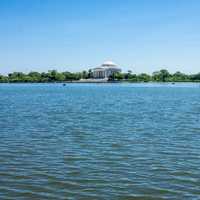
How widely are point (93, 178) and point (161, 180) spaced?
235cm

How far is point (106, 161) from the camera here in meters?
16.3

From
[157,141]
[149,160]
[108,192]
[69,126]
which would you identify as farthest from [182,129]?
[108,192]

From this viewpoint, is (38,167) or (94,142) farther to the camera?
(94,142)

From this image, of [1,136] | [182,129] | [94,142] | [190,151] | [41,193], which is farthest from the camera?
[182,129]

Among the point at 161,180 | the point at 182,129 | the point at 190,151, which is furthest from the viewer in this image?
the point at 182,129

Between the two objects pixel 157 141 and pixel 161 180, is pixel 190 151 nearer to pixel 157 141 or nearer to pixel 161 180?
pixel 157 141

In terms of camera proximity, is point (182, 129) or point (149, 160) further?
point (182, 129)

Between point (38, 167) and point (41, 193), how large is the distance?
3.36 metres

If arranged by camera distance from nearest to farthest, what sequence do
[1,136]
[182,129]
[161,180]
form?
[161,180]
[1,136]
[182,129]

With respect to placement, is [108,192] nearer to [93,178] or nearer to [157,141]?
[93,178]

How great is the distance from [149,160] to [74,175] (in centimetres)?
389

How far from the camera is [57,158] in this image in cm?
1684

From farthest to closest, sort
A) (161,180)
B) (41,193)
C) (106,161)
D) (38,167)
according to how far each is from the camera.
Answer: (106,161), (38,167), (161,180), (41,193)

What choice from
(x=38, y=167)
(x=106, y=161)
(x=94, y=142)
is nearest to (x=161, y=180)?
(x=106, y=161)
